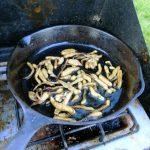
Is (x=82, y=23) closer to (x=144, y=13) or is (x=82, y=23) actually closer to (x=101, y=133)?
(x=101, y=133)

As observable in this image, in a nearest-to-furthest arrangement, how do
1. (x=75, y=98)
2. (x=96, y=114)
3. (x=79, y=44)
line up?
1. (x=96, y=114)
2. (x=75, y=98)
3. (x=79, y=44)

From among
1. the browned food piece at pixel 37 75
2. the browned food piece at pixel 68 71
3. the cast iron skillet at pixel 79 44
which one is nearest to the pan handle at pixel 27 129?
the cast iron skillet at pixel 79 44

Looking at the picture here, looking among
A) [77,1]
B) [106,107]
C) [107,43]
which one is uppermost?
[77,1]

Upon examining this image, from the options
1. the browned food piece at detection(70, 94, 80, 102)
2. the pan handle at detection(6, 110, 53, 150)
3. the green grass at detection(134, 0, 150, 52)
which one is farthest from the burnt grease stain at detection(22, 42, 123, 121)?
the green grass at detection(134, 0, 150, 52)

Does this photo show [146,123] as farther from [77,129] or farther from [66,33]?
[66,33]

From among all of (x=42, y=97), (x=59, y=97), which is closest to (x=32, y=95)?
(x=42, y=97)

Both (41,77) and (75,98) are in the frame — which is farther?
(41,77)

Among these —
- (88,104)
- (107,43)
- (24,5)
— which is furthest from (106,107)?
(24,5)
